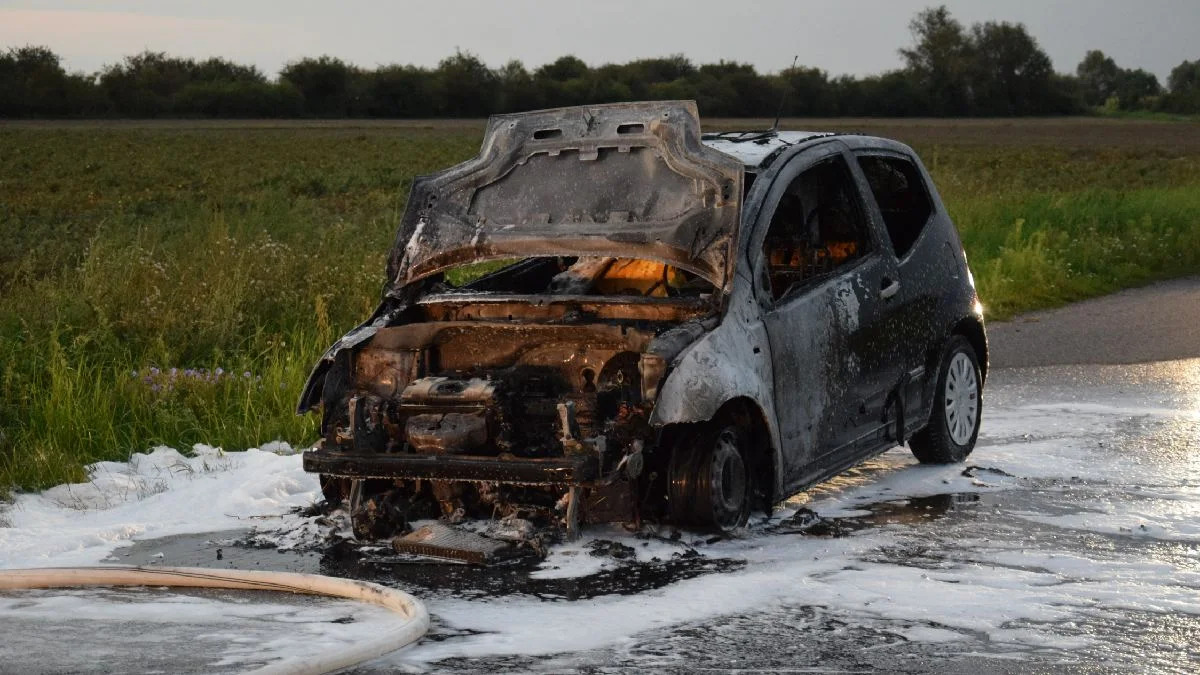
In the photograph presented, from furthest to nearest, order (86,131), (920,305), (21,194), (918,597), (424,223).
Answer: (86,131) < (21,194) < (920,305) < (424,223) < (918,597)

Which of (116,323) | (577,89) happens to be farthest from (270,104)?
(116,323)

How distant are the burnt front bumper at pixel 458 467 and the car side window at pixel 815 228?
5.81 ft

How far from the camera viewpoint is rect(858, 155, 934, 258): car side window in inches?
362

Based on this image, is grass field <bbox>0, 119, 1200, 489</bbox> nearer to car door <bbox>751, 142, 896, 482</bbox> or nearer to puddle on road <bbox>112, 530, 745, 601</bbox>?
puddle on road <bbox>112, 530, 745, 601</bbox>

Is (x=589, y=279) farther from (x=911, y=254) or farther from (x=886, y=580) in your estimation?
(x=886, y=580)

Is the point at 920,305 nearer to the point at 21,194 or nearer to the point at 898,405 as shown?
the point at 898,405

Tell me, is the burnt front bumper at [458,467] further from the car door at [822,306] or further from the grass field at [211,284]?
the grass field at [211,284]

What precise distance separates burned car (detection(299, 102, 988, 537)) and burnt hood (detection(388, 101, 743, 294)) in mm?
10

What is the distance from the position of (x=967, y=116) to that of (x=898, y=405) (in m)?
105

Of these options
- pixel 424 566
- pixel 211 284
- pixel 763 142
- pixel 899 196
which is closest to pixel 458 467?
pixel 424 566

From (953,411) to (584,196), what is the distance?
264 cm

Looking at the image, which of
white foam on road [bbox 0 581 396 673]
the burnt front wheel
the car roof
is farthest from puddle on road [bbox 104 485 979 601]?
the car roof

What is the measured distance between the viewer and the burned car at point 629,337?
7074 millimetres

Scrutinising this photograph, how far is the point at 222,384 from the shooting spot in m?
10.5
